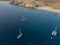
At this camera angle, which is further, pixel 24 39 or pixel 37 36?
pixel 37 36

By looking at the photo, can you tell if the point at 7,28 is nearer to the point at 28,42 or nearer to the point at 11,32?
the point at 11,32

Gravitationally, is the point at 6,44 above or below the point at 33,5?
above

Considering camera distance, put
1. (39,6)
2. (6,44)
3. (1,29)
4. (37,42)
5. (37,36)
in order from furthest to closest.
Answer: (39,6) < (1,29) < (37,36) < (37,42) < (6,44)

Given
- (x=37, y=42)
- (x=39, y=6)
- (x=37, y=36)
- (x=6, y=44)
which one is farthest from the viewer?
(x=39, y=6)

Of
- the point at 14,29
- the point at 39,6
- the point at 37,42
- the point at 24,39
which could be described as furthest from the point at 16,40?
the point at 39,6

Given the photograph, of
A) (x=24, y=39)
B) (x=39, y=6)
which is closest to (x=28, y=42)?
(x=24, y=39)

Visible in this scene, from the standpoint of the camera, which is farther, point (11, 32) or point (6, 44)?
point (11, 32)

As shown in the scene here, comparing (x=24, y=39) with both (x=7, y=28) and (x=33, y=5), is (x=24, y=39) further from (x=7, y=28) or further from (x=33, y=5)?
(x=33, y=5)

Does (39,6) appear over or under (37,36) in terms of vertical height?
under

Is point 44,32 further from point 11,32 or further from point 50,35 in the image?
point 11,32
